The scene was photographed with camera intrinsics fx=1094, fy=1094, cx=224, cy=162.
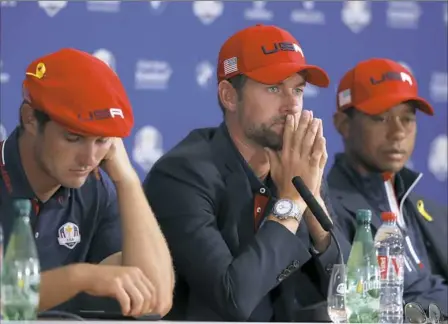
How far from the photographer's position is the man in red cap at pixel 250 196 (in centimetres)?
247

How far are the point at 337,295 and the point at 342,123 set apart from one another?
1.14m

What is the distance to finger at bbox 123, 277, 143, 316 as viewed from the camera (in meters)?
2.15

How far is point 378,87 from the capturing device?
325cm

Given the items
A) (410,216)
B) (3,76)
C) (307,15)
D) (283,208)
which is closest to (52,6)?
(3,76)

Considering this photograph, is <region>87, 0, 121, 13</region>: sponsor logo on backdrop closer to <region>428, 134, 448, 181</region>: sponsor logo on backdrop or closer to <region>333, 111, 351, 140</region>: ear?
<region>333, 111, 351, 140</region>: ear

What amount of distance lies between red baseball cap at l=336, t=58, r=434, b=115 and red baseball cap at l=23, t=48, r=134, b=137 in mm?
1075

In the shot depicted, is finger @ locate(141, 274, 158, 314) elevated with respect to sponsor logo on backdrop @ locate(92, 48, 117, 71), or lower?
lower

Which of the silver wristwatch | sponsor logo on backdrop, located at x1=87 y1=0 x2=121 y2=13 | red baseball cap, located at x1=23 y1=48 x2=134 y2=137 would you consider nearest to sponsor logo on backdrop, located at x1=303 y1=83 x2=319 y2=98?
sponsor logo on backdrop, located at x1=87 y1=0 x2=121 y2=13

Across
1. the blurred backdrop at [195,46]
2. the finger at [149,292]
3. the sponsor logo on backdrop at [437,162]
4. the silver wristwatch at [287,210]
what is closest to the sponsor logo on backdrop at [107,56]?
the blurred backdrop at [195,46]

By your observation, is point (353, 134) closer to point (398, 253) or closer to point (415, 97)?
point (415, 97)

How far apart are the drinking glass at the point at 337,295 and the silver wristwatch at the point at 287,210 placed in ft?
0.80

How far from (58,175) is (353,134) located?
1.21 metres

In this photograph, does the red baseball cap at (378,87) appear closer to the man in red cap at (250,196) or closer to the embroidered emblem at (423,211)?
the embroidered emblem at (423,211)

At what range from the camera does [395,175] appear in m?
3.28
